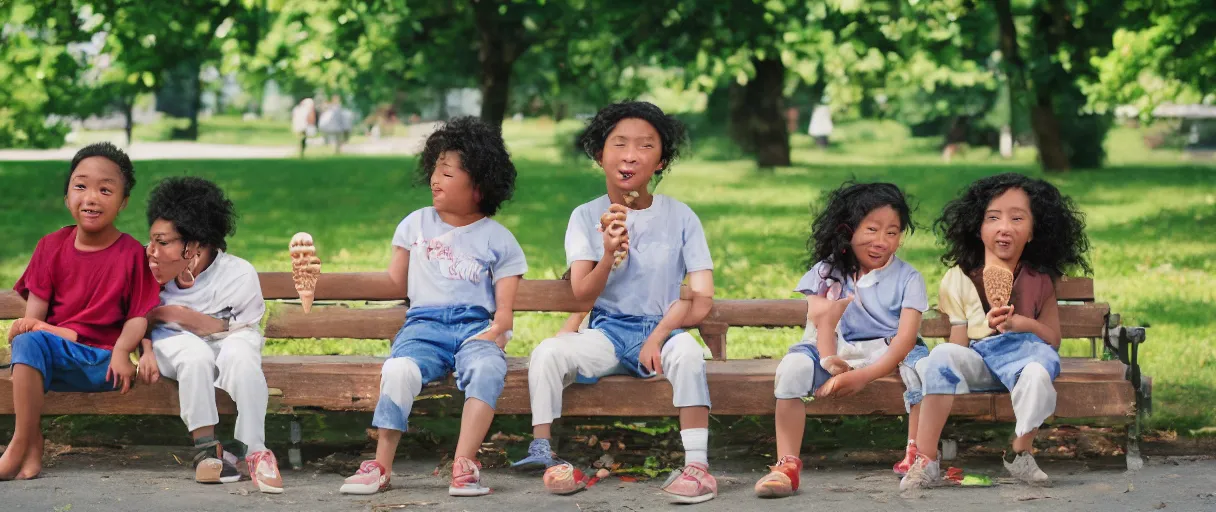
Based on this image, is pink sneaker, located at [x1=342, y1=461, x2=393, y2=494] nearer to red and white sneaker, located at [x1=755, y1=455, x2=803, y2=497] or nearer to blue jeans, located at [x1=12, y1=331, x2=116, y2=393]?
blue jeans, located at [x1=12, y1=331, x2=116, y2=393]

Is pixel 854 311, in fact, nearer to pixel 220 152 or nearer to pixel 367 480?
pixel 367 480

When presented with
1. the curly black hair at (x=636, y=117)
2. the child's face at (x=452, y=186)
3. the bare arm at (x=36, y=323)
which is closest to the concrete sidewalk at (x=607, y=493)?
the bare arm at (x=36, y=323)

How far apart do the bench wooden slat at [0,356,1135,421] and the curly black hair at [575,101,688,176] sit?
800 mm

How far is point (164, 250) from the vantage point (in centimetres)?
536

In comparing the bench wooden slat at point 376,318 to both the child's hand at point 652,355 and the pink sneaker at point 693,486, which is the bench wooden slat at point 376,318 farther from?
the pink sneaker at point 693,486

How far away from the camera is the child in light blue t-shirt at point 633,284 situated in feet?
16.4

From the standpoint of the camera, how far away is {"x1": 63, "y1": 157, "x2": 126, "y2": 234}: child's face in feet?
17.1

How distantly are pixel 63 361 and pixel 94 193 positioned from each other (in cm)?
58

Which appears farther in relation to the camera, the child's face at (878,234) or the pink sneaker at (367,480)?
the child's face at (878,234)

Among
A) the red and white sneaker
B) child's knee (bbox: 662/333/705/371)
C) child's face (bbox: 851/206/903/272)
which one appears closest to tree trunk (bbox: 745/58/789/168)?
child's face (bbox: 851/206/903/272)

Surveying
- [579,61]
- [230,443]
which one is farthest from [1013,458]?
[579,61]

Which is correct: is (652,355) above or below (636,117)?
below

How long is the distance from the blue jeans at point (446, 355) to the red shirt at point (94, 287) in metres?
0.89

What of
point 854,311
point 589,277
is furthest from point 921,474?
point 589,277
